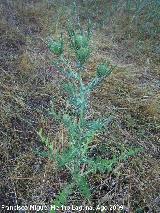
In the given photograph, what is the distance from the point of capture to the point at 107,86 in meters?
2.67

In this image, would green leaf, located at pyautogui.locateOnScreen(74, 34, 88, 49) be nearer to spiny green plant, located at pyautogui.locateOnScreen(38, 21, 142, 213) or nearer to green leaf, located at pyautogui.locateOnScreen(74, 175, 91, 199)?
spiny green plant, located at pyautogui.locateOnScreen(38, 21, 142, 213)

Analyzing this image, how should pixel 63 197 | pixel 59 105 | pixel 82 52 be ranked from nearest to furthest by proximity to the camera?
pixel 82 52 → pixel 63 197 → pixel 59 105

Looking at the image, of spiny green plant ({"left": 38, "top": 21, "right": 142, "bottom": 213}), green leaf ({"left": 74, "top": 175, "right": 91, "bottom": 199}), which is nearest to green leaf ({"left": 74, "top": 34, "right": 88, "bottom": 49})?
spiny green plant ({"left": 38, "top": 21, "right": 142, "bottom": 213})

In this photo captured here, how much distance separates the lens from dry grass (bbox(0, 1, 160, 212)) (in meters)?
1.91

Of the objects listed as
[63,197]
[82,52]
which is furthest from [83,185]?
[82,52]

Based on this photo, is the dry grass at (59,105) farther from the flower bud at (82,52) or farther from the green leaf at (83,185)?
the flower bud at (82,52)

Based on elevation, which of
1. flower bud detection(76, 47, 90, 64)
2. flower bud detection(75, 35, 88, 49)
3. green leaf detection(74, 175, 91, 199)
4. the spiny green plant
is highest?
flower bud detection(75, 35, 88, 49)

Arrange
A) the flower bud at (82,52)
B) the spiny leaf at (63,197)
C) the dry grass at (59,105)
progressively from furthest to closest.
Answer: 1. the dry grass at (59,105)
2. the spiny leaf at (63,197)
3. the flower bud at (82,52)

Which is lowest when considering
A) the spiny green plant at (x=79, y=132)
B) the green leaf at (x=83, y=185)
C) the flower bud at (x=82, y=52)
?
the green leaf at (x=83, y=185)

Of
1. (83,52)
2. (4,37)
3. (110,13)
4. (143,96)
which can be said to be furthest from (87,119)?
(110,13)

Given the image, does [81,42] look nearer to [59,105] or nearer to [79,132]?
[79,132]

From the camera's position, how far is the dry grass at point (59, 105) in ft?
6.27

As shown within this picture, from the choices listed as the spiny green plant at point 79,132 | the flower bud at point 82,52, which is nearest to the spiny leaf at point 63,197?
the spiny green plant at point 79,132

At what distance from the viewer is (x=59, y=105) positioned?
8.04 ft
